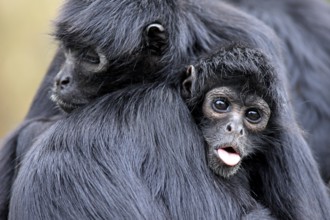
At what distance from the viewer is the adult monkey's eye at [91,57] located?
671 centimetres

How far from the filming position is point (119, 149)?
6078mm

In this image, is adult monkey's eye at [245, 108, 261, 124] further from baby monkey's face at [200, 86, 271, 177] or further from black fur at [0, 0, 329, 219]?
black fur at [0, 0, 329, 219]

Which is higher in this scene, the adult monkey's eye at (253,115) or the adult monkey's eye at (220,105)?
the adult monkey's eye at (220,105)

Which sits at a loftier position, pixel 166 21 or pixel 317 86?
pixel 166 21

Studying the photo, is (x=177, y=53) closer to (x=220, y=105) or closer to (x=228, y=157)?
(x=220, y=105)

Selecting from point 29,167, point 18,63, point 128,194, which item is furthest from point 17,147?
point 18,63

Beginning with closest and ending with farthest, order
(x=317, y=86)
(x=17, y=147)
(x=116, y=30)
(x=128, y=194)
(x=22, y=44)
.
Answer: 1. (x=128, y=194)
2. (x=116, y=30)
3. (x=17, y=147)
4. (x=317, y=86)
5. (x=22, y=44)

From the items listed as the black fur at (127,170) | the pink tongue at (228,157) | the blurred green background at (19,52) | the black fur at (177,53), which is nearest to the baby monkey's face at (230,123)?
the pink tongue at (228,157)

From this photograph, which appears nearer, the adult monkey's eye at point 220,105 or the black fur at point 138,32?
the adult monkey's eye at point 220,105

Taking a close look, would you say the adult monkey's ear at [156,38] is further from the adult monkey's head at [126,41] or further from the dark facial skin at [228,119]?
the dark facial skin at [228,119]

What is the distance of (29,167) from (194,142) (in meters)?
1.31

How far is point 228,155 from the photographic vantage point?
20.4 feet

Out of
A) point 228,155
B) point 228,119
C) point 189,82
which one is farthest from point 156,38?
point 228,155

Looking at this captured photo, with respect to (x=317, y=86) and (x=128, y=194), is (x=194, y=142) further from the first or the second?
(x=317, y=86)
